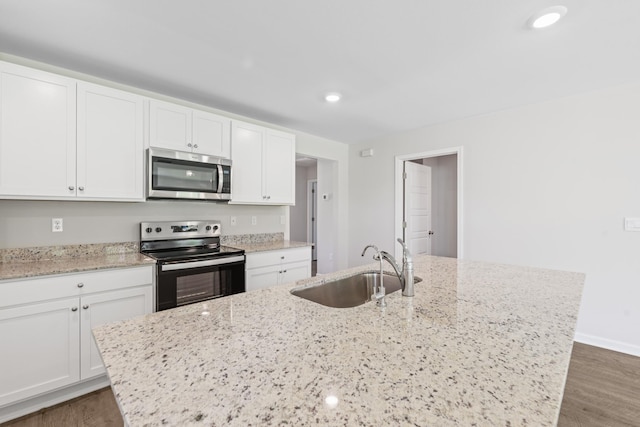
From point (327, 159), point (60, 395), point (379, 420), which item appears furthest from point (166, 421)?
point (327, 159)

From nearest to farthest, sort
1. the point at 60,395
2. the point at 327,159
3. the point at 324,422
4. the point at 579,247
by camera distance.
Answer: the point at 324,422 → the point at 60,395 → the point at 579,247 → the point at 327,159

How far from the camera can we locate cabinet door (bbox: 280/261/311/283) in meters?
3.21

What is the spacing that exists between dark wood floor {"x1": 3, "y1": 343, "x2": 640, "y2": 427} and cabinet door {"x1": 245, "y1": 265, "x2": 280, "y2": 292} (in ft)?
4.20

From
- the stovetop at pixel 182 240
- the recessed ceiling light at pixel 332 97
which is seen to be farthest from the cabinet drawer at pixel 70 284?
the recessed ceiling light at pixel 332 97

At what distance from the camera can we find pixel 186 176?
2.72m

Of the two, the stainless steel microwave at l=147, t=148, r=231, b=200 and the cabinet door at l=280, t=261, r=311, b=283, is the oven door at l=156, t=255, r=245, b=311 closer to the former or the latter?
the cabinet door at l=280, t=261, r=311, b=283

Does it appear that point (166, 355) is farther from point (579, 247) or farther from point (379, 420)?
point (579, 247)

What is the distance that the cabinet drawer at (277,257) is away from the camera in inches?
115

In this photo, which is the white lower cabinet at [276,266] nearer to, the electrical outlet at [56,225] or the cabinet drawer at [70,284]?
the cabinet drawer at [70,284]

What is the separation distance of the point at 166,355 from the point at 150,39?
2070 millimetres

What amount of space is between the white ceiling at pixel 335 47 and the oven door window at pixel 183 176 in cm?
72

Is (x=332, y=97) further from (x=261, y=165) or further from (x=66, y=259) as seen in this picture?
(x=66, y=259)

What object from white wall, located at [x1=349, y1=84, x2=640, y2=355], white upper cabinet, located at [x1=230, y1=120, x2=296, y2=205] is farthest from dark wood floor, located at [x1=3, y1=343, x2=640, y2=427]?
white upper cabinet, located at [x1=230, y1=120, x2=296, y2=205]

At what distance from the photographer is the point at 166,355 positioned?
82 cm
